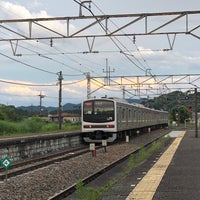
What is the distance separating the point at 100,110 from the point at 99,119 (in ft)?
1.83

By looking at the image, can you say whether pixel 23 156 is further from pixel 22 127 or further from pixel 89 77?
pixel 89 77

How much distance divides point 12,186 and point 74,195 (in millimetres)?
1955

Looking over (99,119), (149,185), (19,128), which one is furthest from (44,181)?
(19,128)

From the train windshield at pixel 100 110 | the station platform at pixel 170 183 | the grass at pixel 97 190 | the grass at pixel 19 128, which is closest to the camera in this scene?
the grass at pixel 97 190

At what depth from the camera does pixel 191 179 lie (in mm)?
11297

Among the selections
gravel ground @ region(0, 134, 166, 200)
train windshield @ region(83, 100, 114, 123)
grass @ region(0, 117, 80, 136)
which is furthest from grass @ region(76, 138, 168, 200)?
grass @ region(0, 117, 80, 136)

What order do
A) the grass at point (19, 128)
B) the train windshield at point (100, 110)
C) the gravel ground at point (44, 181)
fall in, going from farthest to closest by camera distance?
the grass at point (19, 128) → the train windshield at point (100, 110) → the gravel ground at point (44, 181)

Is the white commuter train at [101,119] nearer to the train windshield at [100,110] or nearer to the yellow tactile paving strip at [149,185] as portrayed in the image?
the train windshield at [100,110]

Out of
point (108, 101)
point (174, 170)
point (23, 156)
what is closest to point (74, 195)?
point (174, 170)

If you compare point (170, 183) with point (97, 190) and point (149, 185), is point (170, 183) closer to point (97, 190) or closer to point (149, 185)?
point (149, 185)

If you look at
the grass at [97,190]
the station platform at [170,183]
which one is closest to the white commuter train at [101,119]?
the grass at [97,190]

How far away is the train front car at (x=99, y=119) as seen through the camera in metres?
27.6

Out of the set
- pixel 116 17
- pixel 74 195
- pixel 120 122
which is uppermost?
pixel 116 17

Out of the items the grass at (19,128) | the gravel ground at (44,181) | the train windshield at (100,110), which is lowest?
the gravel ground at (44,181)
